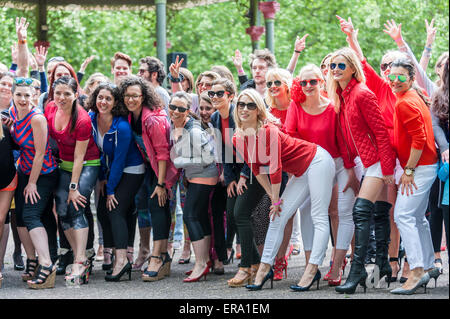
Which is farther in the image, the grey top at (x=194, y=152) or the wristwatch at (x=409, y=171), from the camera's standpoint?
the grey top at (x=194, y=152)

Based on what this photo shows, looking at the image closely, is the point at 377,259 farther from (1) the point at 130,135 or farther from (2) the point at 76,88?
(2) the point at 76,88

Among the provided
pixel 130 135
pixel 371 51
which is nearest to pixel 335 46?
pixel 371 51

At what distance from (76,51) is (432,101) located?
2061 centimetres

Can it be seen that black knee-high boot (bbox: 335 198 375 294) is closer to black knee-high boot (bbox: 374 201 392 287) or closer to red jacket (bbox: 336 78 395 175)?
red jacket (bbox: 336 78 395 175)

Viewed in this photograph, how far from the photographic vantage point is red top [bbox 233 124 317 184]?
596 cm

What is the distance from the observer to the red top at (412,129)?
5.65 metres

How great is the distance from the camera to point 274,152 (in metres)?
5.95

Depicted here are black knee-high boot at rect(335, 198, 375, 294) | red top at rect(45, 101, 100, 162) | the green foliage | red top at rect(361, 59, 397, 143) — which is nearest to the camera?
black knee-high boot at rect(335, 198, 375, 294)

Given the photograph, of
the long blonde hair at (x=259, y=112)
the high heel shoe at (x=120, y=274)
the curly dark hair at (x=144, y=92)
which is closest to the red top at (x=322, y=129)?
the long blonde hair at (x=259, y=112)

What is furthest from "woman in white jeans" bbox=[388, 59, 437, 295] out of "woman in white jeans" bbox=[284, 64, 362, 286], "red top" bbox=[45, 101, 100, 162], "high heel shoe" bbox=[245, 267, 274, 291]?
"red top" bbox=[45, 101, 100, 162]

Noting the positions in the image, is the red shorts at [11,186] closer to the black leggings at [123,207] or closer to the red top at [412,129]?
the black leggings at [123,207]

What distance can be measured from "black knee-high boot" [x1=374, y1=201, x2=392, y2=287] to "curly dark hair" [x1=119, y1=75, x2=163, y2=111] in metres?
2.34

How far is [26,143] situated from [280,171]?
2.41 metres

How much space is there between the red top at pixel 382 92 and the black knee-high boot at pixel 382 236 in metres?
0.81
